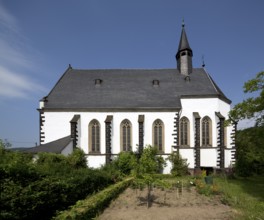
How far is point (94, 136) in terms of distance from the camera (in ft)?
85.0

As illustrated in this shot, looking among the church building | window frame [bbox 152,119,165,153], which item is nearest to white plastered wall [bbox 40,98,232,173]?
the church building

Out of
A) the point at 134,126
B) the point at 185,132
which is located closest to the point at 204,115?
the point at 185,132

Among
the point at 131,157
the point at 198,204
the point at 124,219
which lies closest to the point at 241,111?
the point at 198,204

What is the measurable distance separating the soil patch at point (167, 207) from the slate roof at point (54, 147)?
382 inches

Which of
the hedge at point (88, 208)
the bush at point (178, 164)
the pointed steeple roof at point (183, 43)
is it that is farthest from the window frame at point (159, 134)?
the hedge at point (88, 208)

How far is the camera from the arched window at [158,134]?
2580cm

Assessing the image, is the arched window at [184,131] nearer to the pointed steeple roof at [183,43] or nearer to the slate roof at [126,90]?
the slate roof at [126,90]

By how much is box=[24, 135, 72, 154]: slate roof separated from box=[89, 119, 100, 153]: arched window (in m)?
2.33

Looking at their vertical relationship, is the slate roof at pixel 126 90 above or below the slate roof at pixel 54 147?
above

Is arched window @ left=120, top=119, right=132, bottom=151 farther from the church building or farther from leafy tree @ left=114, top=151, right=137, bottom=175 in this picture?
leafy tree @ left=114, top=151, right=137, bottom=175

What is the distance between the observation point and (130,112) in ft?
86.0

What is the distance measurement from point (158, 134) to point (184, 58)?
10.7 m

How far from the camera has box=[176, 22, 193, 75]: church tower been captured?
30.0 meters

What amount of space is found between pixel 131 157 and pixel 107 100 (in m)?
7.19
